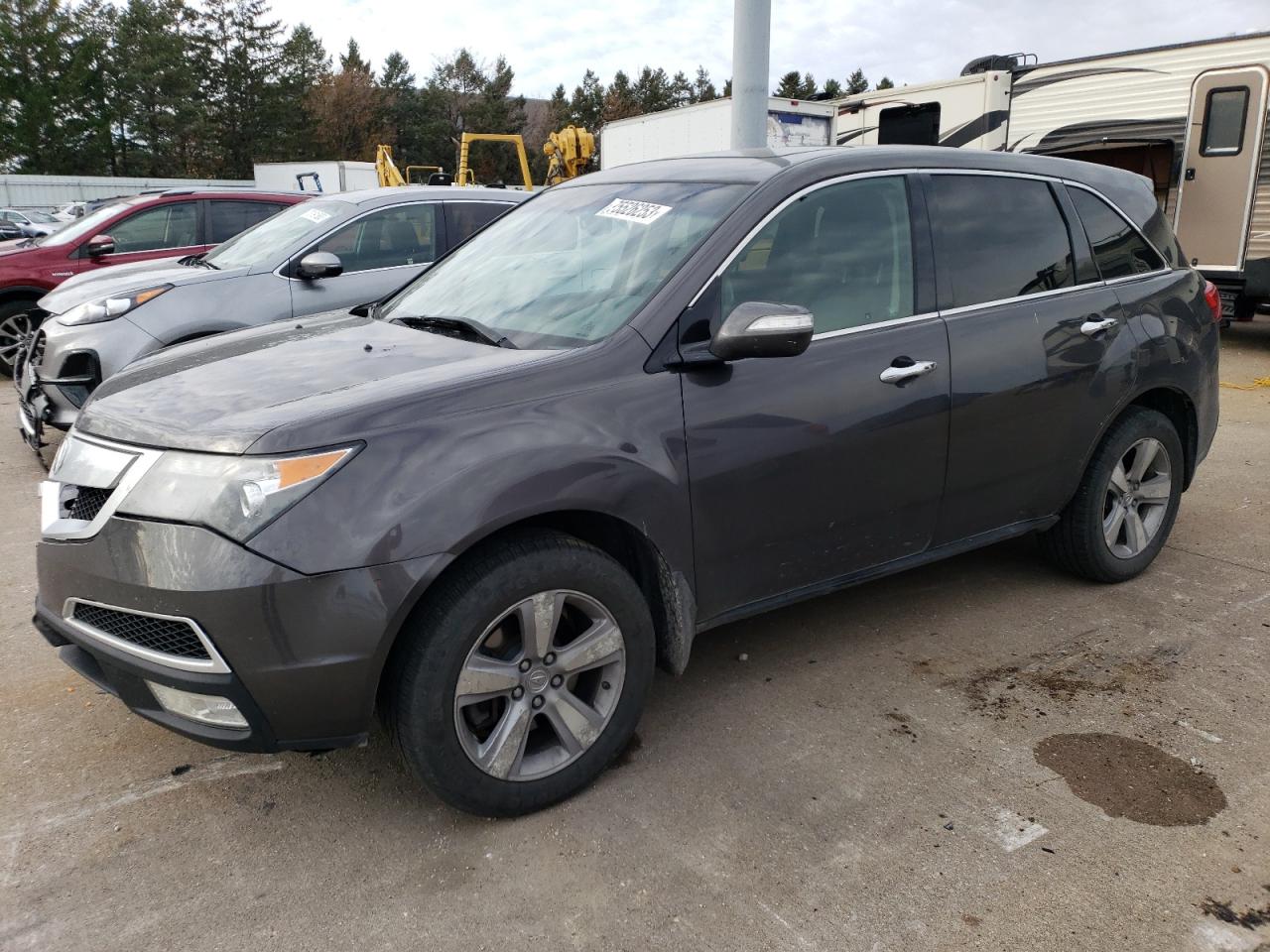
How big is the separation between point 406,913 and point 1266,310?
1185 cm

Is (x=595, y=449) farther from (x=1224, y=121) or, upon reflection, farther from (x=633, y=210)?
(x=1224, y=121)

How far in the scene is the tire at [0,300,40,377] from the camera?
29.7ft

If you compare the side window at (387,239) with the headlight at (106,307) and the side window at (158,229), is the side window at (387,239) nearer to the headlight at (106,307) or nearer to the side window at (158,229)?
the headlight at (106,307)

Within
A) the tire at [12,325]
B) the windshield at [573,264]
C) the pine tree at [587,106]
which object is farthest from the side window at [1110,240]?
the pine tree at [587,106]

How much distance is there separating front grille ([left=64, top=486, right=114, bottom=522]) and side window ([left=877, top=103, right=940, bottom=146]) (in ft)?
42.2

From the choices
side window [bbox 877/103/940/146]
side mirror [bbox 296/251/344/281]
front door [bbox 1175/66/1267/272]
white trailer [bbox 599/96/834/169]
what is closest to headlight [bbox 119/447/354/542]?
side mirror [bbox 296/251/344/281]

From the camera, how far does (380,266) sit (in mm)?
6785

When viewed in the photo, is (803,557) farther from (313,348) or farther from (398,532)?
(313,348)

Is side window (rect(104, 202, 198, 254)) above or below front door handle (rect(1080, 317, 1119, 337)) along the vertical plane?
above

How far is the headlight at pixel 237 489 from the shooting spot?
227 cm

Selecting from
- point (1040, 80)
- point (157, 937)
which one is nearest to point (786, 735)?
point (157, 937)

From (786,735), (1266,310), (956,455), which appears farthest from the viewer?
(1266,310)

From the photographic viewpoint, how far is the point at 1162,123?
11398 mm

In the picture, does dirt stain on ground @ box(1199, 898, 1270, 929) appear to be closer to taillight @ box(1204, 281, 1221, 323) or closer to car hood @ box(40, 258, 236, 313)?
taillight @ box(1204, 281, 1221, 323)
